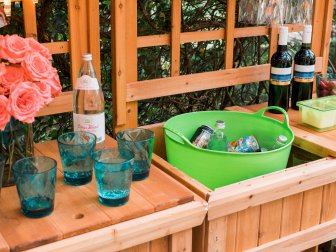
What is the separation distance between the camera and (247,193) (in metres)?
1.50

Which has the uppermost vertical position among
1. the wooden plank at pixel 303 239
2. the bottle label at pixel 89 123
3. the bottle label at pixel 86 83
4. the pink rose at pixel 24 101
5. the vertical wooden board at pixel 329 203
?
the pink rose at pixel 24 101

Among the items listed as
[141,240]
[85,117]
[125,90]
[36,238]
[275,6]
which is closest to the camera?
[36,238]

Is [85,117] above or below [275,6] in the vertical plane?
below

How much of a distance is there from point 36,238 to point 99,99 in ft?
1.90

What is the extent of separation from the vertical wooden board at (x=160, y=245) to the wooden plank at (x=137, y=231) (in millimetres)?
38

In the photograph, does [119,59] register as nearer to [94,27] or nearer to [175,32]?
[94,27]

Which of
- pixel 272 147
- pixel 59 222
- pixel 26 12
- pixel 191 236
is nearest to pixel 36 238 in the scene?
pixel 59 222

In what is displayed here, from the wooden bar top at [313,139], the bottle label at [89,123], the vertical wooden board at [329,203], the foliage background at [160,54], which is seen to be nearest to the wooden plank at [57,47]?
the bottle label at [89,123]

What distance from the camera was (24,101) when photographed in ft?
4.27

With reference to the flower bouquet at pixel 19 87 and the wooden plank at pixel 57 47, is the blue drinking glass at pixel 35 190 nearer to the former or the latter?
the flower bouquet at pixel 19 87

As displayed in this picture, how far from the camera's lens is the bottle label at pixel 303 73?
2.05 meters

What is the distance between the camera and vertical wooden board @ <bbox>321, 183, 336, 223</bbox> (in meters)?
1.74

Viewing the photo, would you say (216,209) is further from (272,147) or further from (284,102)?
(284,102)

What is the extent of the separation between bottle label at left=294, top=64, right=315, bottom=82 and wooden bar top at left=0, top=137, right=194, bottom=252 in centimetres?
79
